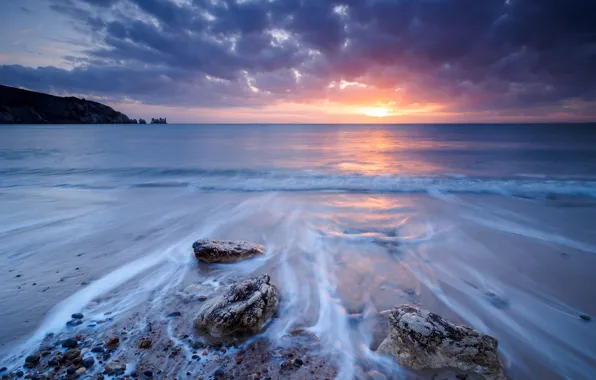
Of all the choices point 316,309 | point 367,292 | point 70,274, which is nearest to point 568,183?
point 367,292

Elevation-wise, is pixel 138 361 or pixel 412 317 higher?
pixel 412 317

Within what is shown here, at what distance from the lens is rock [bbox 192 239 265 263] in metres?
5.12

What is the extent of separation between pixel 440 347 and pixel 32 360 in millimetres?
3990

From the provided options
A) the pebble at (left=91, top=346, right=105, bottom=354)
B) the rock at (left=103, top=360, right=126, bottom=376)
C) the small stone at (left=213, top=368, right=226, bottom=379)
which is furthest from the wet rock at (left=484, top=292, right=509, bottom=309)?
the pebble at (left=91, top=346, right=105, bottom=354)

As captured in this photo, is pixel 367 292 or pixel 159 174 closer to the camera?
pixel 367 292

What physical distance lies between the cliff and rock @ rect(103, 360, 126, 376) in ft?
509

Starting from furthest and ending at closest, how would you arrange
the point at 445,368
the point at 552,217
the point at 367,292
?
the point at 552,217 < the point at 367,292 < the point at 445,368

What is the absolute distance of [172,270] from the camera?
16.2ft

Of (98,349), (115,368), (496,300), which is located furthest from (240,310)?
(496,300)

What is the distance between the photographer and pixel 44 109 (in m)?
123

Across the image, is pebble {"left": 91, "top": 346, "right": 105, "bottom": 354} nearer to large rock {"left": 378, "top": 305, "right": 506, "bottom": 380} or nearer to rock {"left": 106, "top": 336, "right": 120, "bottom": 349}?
rock {"left": 106, "top": 336, "right": 120, "bottom": 349}

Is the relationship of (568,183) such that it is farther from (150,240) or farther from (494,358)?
(150,240)

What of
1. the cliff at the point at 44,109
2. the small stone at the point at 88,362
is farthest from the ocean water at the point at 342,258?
the cliff at the point at 44,109

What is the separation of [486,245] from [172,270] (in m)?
6.07
